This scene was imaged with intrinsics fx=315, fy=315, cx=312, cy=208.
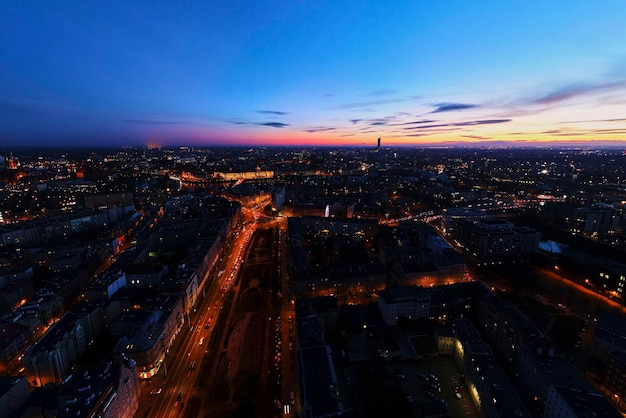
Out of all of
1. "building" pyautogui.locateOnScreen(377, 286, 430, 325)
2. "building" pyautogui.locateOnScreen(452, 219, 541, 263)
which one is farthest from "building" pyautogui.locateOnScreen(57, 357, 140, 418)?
"building" pyautogui.locateOnScreen(452, 219, 541, 263)

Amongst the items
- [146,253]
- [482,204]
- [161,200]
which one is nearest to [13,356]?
[146,253]

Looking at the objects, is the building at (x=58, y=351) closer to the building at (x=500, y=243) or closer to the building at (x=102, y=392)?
the building at (x=102, y=392)

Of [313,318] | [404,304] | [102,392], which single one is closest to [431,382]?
[404,304]

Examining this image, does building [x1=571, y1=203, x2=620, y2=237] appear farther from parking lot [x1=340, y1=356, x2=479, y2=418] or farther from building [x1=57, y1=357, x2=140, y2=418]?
building [x1=57, y1=357, x2=140, y2=418]

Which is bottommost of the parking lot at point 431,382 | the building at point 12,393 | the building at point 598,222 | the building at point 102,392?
the parking lot at point 431,382

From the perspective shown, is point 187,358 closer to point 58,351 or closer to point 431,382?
point 58,351

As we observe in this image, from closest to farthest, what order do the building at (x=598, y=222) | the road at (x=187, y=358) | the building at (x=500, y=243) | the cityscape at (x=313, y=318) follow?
the cityscape at (x=313, y=318), the road at (x=187, y=358), the building at (x=500, y=243), the building at (x=598, y=222)

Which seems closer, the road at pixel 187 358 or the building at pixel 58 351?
the road at pixel 187 358

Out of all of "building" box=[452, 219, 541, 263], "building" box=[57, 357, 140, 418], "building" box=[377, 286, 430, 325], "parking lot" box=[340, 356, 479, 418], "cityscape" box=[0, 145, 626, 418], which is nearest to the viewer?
"building" box=[57, 357, 140, 418]

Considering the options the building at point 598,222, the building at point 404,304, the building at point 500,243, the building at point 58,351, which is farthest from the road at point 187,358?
the building at point 598,222
